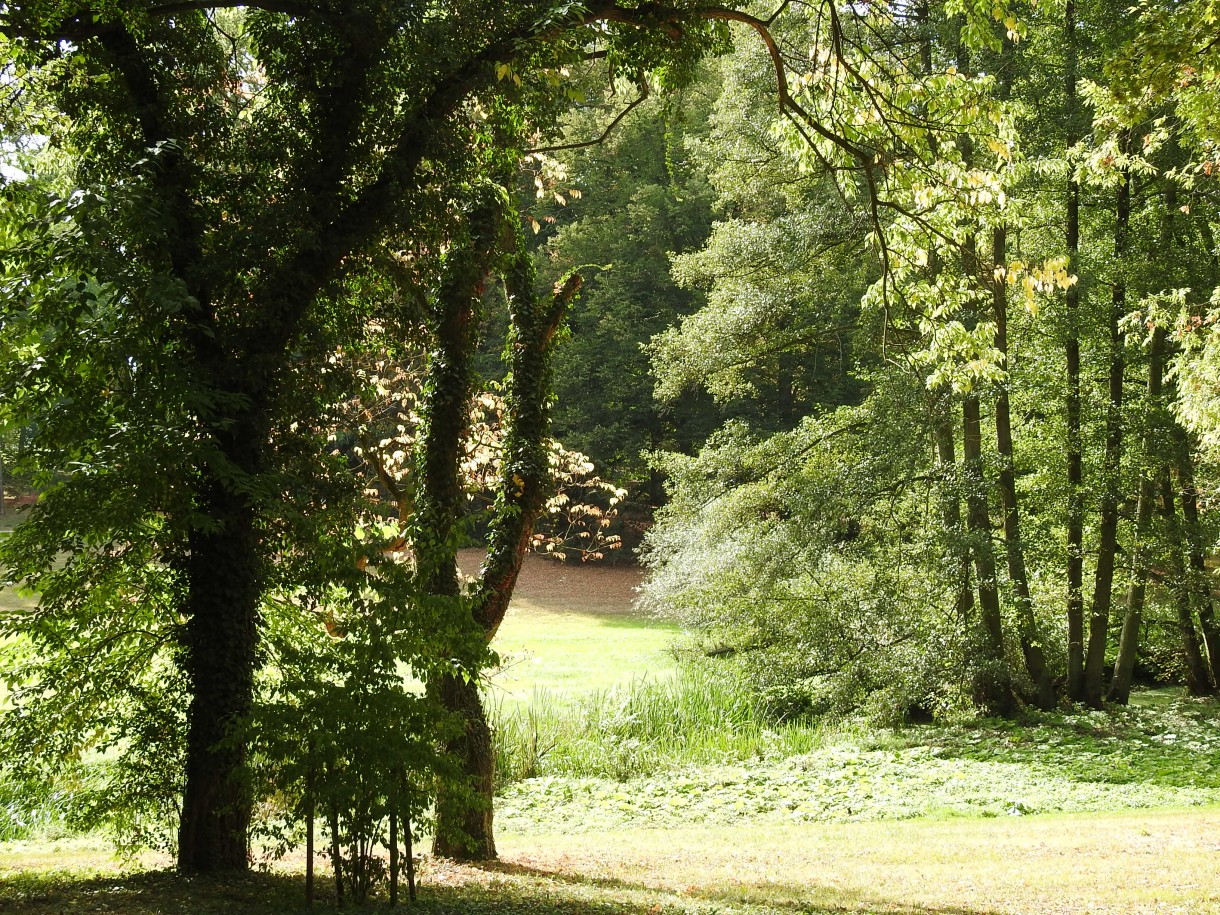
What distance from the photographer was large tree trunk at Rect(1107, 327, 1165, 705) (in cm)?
1304

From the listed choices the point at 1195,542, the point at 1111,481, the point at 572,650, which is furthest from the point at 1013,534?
the point at 572,650

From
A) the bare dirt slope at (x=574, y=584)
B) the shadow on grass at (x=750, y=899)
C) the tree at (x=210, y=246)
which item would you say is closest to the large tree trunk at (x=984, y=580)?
the shadow on grass at (x=750, y=899)

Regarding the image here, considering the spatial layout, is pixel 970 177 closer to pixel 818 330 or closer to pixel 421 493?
pixel 421 493

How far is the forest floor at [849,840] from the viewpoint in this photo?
237 inches

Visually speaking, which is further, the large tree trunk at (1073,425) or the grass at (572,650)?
the grass at (572,650)

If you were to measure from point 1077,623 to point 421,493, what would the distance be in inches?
413

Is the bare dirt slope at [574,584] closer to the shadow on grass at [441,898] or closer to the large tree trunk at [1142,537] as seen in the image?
the large tree trunk at [1142,537]

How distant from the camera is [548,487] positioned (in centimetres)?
866

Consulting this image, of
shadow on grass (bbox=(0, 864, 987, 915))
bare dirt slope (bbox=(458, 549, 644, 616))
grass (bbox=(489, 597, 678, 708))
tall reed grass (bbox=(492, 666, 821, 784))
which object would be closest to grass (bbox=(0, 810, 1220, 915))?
shadow on grass (bbox=(0, 864, 987, 915))

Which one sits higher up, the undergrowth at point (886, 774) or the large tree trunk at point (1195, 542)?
the large tree trunk at point (1195, 542)

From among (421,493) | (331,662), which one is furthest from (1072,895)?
(421,493)

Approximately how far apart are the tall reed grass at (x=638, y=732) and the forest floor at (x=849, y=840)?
0.26 m

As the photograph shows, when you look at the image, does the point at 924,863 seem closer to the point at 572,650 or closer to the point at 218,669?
the point at 218,669

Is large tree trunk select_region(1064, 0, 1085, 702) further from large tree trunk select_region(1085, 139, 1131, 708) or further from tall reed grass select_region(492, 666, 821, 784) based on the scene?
tall reed grass select_region(492, 666, 821, 784)
